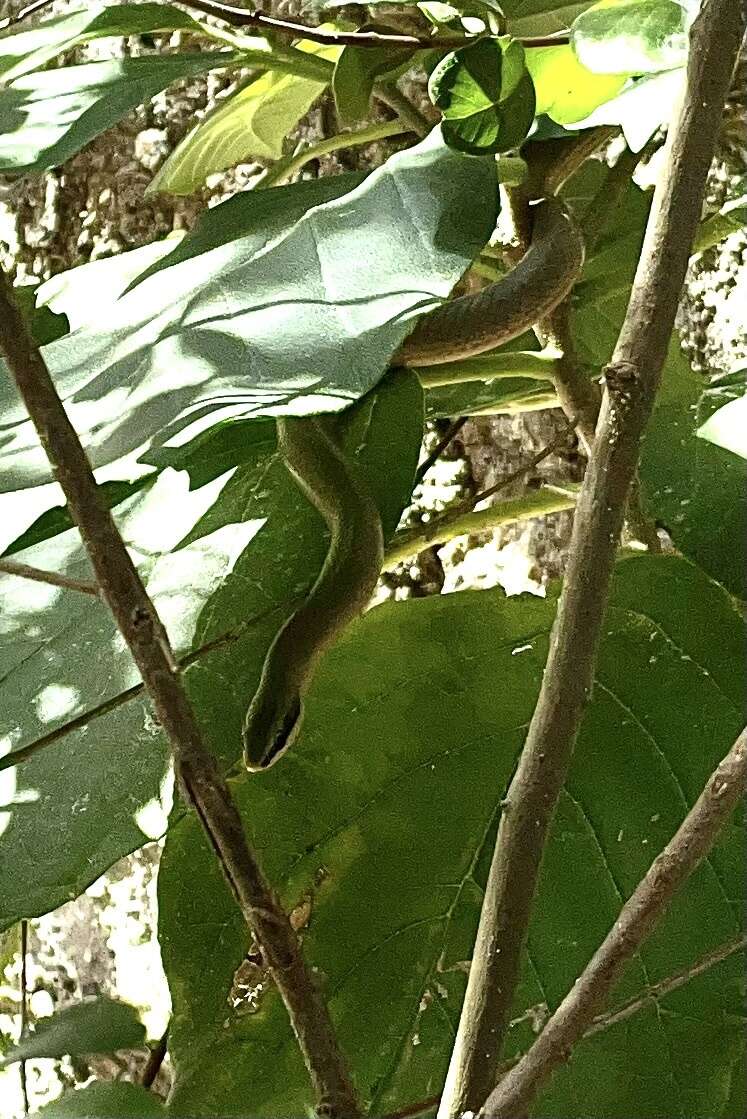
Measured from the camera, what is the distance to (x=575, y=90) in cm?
59

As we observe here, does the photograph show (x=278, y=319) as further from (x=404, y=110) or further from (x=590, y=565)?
(x=404, y=110)

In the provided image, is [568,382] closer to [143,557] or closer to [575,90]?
[575,90]

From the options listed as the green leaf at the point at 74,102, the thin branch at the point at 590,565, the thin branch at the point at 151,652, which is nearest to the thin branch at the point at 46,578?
the thin branch at the point at 151,652

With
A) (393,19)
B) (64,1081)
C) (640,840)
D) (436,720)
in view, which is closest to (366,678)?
(436,720)

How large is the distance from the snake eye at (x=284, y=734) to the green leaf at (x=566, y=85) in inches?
13.5

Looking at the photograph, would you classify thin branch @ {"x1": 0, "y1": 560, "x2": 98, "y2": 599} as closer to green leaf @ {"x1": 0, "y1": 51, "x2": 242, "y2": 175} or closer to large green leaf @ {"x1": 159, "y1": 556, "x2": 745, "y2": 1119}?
large green leaf @ {"x1": 159, "y1": 556, "x2": 745, "y2": 1119}

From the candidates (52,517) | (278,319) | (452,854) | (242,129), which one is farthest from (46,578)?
(242,129)

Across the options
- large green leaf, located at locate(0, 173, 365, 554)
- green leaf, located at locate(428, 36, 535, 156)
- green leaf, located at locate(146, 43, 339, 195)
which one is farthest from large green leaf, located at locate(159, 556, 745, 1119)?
green leaf, located at locate(146, 43, 339, 195)

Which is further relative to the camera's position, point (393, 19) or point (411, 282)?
point (393, 19)

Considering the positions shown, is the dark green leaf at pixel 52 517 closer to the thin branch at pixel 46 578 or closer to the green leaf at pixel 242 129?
the thin branch at pixel 46 578

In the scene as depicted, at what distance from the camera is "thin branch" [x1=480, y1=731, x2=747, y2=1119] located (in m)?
0.32

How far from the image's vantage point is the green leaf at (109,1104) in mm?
472

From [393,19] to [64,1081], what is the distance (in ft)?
4.31

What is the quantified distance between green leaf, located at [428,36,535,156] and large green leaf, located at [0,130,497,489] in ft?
0.04
